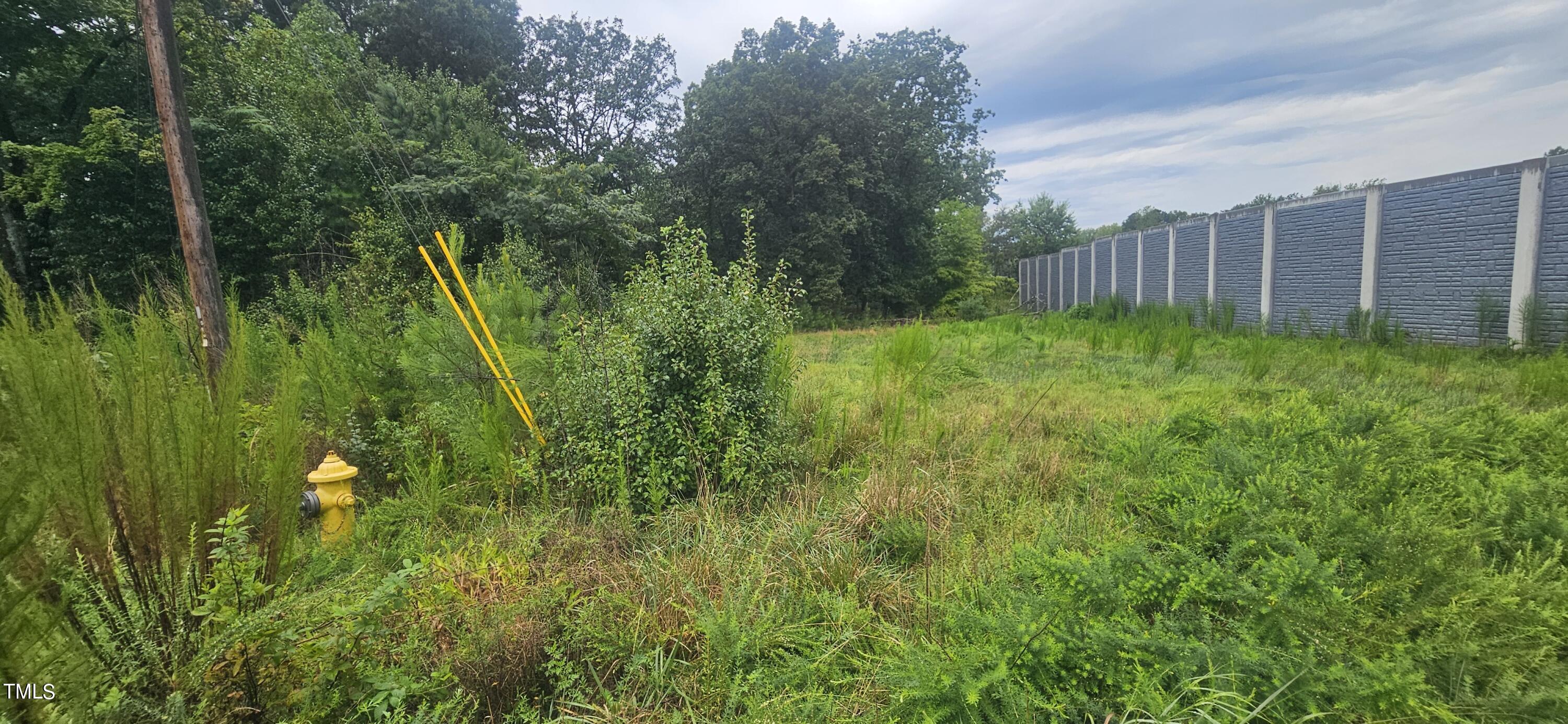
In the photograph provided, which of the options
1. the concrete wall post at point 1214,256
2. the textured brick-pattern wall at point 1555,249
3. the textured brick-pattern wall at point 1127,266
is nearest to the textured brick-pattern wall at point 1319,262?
the concrete wall post at point 1214,256

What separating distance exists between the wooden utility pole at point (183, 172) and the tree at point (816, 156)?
1671 cm

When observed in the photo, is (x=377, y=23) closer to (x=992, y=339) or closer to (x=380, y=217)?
(x=380, y=217)

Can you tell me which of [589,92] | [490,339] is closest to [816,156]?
[589,92]

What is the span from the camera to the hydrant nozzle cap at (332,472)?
10.4ft

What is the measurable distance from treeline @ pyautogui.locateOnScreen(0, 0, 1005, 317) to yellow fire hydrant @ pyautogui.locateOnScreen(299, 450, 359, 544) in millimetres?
1716

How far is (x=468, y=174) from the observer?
516 inches

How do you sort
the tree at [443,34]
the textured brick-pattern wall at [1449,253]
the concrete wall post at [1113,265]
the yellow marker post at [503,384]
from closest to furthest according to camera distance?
the yellow marker post at [503,384]
the textured brick-pattern wall at [1449,253]
the tree at [443,34]
the concrete wall post at [1113,265]

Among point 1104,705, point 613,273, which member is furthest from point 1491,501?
point 613,273

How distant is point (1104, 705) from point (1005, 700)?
333mm

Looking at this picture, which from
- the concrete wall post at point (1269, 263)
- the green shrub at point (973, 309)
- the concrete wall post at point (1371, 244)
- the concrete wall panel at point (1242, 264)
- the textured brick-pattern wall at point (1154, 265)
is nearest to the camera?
the concrete wall post at point (1371, 244)

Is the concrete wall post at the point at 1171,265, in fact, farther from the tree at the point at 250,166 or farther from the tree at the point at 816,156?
the tree at the point at 250,166

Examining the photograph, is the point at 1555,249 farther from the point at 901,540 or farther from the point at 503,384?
the point at 503,384

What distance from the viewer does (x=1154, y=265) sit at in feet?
54.5

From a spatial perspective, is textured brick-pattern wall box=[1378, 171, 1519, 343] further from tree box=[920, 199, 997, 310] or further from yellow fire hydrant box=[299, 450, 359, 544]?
tree box=[920, 199, 997, 310]
